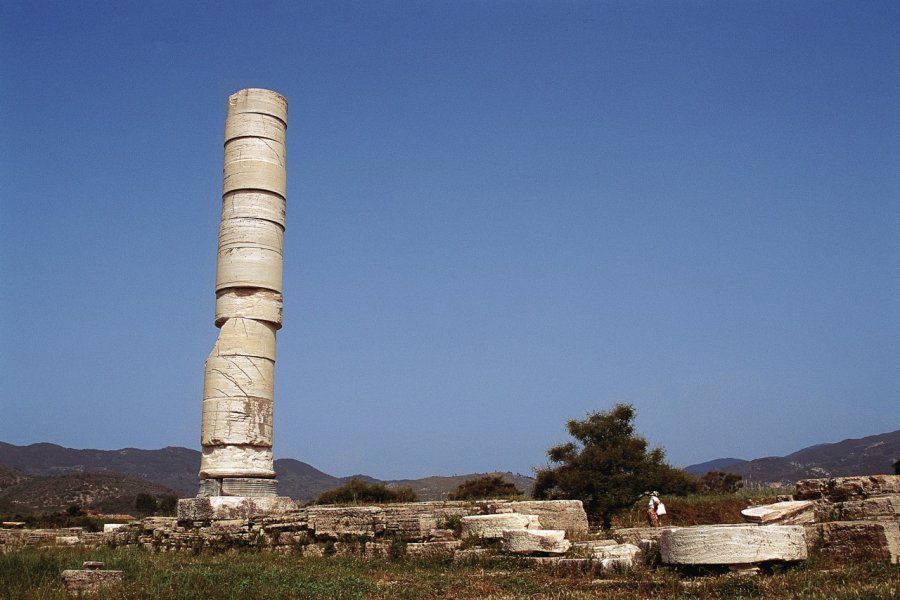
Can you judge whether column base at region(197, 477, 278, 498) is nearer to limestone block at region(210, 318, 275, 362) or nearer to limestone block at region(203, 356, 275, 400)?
limestone block at region(203, 356, 275, 400)

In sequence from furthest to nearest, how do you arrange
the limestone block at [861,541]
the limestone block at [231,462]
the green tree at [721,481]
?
the green tree at [721,481] < the limestone block at [231,462] < the limestone block at [861,541]

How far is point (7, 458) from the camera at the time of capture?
12394 cm

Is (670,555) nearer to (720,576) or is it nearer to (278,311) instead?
(720,576)

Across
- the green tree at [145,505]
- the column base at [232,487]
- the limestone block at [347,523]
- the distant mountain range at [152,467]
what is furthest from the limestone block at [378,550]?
the distant mountain range at [152,467]

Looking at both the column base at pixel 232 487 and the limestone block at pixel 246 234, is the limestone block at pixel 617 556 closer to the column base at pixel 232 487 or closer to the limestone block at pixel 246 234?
the column base at pixel 232 487

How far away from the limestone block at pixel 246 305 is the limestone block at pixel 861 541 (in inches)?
435

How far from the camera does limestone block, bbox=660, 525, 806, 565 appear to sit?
7922mm

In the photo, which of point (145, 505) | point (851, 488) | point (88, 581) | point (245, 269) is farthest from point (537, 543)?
point (145, 505)

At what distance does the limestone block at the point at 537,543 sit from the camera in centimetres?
988

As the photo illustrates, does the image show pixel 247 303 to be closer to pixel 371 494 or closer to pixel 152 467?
pixel 371 494

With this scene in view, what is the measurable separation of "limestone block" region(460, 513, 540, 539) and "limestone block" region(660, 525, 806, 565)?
10.4 ft

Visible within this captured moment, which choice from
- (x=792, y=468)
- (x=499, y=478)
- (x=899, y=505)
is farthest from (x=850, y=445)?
(x=899, y=505)

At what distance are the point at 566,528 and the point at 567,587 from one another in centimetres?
457

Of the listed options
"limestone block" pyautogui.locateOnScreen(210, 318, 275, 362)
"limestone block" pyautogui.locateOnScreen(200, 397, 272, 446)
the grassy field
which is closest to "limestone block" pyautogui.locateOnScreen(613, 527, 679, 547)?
the grassy field
